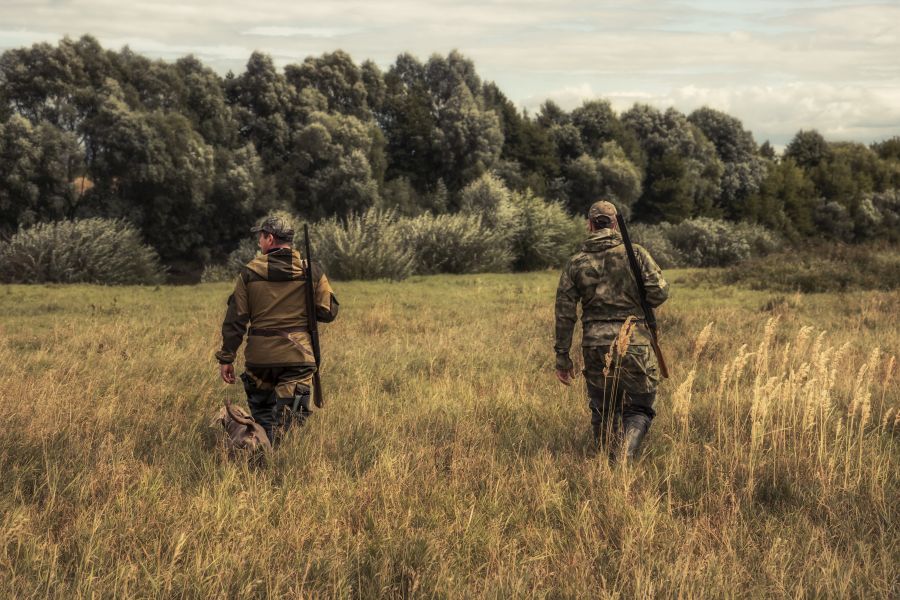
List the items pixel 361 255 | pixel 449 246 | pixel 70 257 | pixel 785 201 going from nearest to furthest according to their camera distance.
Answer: pixel 70 257 → pixel 361 255 → pixel 449 246 → pixel 785 201

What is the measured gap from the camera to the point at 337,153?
38375mm

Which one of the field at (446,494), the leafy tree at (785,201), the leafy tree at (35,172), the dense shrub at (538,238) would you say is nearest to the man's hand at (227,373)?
the field at (446,494)

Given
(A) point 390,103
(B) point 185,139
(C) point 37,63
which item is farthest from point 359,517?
(A) point 390,103

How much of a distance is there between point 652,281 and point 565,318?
67 cm

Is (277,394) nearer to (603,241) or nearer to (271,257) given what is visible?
(271,257)

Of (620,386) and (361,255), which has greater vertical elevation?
(620,386)

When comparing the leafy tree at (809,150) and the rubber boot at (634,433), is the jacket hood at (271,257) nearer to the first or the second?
the rubber boot at (634,433)

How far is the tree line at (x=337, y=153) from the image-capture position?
32156 mm

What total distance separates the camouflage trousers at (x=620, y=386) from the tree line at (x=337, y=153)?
2942 cm

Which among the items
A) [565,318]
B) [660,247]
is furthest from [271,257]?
[660,247]

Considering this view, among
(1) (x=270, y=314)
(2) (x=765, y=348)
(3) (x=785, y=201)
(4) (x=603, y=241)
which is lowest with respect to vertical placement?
(2) (x=765, y=348)

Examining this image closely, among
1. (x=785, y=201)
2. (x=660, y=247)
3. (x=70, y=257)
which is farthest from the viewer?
(x=785, y=201)

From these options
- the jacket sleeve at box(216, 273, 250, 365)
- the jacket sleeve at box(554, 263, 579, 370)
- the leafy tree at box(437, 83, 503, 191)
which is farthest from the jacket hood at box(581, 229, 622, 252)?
the leafy tree at box(437, 83, 503, 191)

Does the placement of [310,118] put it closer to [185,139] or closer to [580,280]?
[185,139]
